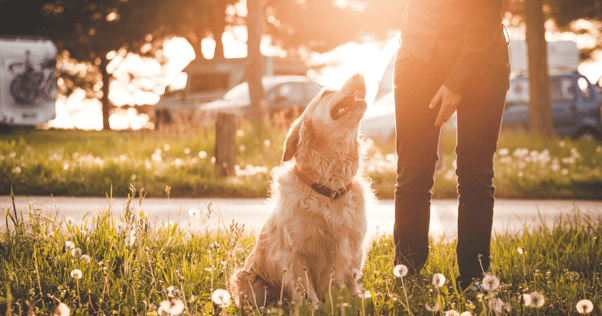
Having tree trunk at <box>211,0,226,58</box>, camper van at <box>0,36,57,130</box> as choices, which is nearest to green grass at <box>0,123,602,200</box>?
camper van at <box>0,36,57,130</box>

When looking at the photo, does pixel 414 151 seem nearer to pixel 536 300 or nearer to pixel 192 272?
pixel 536 300

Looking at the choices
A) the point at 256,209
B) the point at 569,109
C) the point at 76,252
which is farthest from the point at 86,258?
the point at 569,109

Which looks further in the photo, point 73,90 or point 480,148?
point 73,90

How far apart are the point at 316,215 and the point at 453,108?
0.96 meters

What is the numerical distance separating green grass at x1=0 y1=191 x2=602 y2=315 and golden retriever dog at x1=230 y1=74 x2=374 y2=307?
141 mm

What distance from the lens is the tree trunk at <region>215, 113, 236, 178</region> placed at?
680 cm

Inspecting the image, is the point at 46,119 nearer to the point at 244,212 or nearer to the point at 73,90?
the point at 73,90

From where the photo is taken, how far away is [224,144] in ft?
22.5

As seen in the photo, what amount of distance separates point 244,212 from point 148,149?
4337 millimetres

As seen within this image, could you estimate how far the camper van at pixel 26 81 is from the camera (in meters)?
15.1

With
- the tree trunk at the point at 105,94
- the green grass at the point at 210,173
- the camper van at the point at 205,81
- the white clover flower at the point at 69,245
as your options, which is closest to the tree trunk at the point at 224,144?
the green grass at the point at 210,173

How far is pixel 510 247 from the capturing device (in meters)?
3.46

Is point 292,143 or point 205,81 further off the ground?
point 205,81

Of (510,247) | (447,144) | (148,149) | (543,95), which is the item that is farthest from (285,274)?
(543,95)
